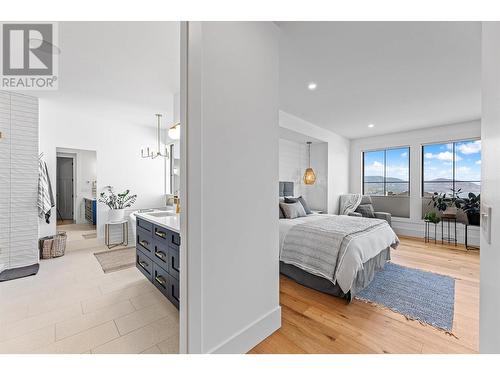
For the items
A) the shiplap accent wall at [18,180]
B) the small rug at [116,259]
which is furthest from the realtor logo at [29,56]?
the small rug at [116,259]

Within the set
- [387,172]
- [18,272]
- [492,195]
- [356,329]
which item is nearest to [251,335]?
[356,329]

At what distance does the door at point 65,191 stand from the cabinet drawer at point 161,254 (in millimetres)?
5322

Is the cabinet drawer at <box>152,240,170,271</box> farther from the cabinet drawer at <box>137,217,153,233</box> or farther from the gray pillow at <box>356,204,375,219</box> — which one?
the gray pillow at <box>356,204,375,219</box>

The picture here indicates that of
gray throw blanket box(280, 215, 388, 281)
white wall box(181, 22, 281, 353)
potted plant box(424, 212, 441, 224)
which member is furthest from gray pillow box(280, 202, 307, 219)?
potted plant box(424, 212, 441, 224)

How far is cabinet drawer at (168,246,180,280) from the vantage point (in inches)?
74.1

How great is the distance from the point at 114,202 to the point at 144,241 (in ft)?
7.69

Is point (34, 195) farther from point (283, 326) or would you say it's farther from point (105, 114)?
point (283, 326)

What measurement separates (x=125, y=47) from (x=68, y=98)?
6.60 feet

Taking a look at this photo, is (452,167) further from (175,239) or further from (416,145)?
(175,239)

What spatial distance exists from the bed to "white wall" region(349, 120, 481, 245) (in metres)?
2.80

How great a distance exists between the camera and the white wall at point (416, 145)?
4.45 meters

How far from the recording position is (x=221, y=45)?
1415 millimetres

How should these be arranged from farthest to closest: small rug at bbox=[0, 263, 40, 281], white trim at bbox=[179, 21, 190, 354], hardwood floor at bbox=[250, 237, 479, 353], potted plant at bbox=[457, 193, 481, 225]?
potted plant at bbox=[457, 193, 481, 225], small rug at bbox=[0, 263, 40, 281], hardwood floor at bbox=[250, 237, 479, 353], white trim at bbox=[179, 21, 190, 354]

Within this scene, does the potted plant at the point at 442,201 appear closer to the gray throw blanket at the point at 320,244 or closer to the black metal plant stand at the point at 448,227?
the black metal plant stand at the point at 448,227
